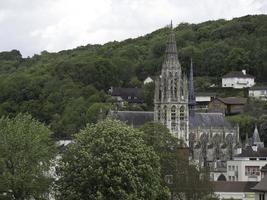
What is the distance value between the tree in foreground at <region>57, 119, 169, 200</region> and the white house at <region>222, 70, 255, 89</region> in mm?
129096

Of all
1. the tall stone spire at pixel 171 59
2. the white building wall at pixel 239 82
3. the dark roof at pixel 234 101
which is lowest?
the dark roof at pixel 234 101

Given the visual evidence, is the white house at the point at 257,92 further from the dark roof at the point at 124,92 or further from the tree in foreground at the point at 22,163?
the tree in foreground at the point at 22,163

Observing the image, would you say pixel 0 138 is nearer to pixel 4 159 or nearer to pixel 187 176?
pixel 4 159

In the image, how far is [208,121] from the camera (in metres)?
136

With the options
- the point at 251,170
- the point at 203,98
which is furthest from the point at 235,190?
the point at 203,98

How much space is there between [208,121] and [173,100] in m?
10.8

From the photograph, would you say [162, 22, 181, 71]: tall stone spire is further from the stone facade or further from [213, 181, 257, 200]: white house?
[213, 181, 257, 200]: white house

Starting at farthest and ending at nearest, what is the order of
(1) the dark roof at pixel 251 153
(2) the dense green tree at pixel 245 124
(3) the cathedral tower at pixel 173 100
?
(2) the dense green tree at pixel 245 124, (3) the cathedral tower at pixel 173 100, (1) the dark roof at pixel 251 153

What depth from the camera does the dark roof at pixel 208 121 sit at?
134375mm

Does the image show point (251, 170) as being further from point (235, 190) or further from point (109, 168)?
point (109, 168)

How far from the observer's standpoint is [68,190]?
59.4 m

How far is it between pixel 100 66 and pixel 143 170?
5178 inches

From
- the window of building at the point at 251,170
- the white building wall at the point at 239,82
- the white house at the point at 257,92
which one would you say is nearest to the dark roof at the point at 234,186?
the window of building at the point at 251,170

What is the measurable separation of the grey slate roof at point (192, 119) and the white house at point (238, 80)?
49.9 meters
